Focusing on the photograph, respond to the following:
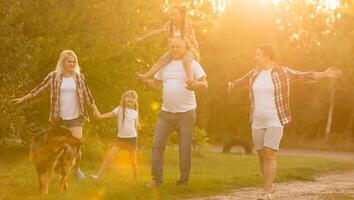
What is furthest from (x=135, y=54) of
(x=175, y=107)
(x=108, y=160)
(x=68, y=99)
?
(x=68, y=99)

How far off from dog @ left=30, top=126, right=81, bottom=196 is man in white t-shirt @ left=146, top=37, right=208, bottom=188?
1.59m

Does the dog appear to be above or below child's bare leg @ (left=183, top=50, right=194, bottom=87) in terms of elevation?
below

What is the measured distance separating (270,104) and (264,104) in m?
0.09

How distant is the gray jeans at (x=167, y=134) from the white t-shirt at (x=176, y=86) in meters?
0.12

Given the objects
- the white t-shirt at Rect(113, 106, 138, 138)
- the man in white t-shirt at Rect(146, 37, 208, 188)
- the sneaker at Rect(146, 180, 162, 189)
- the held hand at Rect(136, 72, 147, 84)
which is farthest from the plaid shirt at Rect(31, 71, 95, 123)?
the white t-shirt at Rect(113, 106, 138, 138)

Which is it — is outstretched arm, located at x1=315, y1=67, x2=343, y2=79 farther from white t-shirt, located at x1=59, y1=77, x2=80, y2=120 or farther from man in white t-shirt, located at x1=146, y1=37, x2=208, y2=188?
white t-shirt, located at x1=59, y1=77, x2=80, y2=120

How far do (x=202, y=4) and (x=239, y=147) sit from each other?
1037cm

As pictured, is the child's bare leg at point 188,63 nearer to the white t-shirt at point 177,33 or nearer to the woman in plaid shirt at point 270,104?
the white t-shirt at point 177,33

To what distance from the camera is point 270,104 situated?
934cm

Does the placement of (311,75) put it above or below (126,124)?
above

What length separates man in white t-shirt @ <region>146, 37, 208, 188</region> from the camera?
9992mm

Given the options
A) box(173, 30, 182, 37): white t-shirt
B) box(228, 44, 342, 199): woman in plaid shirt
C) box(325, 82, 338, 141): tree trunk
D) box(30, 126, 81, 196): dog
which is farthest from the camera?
box(325, 82, 338, 141): tree trunk

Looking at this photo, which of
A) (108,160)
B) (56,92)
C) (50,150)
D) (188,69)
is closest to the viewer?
(50,150)

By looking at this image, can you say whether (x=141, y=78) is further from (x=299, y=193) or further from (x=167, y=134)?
(x=299, y=193)
